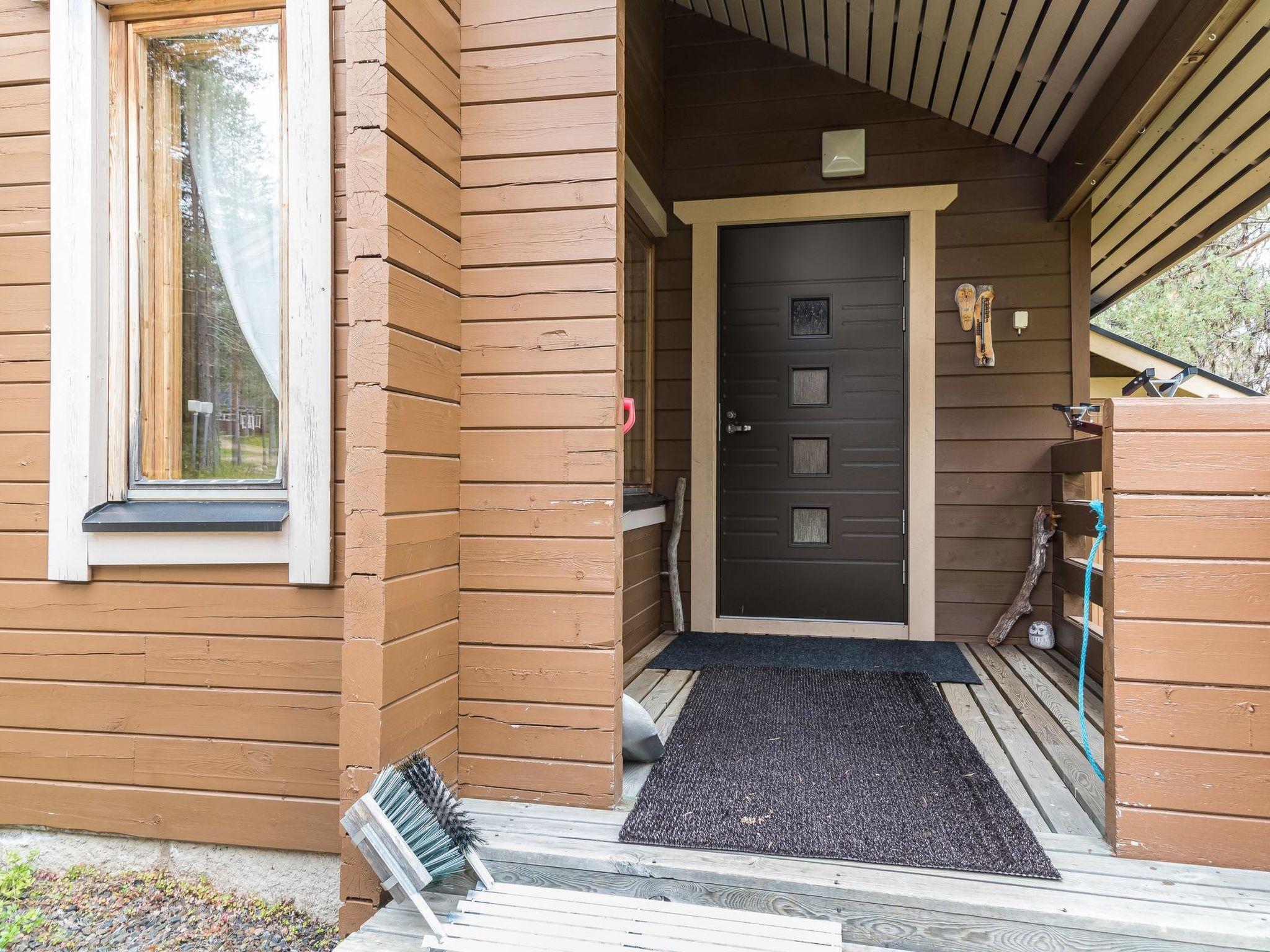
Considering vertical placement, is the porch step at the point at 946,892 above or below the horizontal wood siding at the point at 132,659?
below

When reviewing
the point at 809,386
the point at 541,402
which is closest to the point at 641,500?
the point at 809,386

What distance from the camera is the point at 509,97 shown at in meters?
1.81

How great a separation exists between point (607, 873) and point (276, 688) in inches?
36.9

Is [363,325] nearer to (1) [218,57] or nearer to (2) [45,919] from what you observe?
(1) [218,57]

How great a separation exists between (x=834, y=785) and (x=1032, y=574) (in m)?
2.10

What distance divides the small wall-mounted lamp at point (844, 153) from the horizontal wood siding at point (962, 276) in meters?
0.05

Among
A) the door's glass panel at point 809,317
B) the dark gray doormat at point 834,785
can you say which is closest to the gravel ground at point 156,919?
the dark gray doormat at point 834,785

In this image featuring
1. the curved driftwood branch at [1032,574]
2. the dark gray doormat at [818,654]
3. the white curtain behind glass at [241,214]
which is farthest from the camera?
the curved driftwood branch at [1032,574]

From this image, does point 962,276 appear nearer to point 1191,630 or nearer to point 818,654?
point 818,654

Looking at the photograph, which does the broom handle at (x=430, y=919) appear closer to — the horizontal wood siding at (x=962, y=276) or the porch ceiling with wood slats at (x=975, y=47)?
the horizontal wood siding at (x=962, y=276)

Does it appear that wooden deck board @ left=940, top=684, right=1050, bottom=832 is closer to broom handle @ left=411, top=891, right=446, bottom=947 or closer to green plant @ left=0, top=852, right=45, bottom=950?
broom handle @ left=411, top=891, right=446, bottom=947

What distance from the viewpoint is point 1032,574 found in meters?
3.53

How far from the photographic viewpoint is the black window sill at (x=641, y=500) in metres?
3.18

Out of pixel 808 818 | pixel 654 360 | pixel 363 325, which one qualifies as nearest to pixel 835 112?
pixel 654 360
